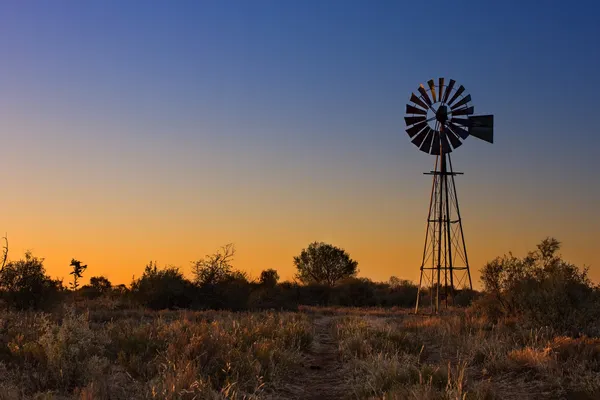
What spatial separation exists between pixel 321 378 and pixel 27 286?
22.0 metres

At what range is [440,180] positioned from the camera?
32312 mm

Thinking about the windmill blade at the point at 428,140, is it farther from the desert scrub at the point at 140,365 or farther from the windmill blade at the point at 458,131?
the desert scrub at the point at 140,365

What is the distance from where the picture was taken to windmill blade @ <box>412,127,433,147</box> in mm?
34031

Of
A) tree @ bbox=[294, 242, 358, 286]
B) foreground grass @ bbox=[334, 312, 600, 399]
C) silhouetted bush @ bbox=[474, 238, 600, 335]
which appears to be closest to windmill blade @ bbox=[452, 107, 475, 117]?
silhouetted bush @ bbox=[474, 238, 600, 335]

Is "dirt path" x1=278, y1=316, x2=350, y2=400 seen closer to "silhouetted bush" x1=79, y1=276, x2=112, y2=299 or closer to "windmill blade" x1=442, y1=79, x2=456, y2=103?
"windmill blade" x1=442, y1=79, x2=456, y2=103

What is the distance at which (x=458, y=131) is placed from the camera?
33.4 meters

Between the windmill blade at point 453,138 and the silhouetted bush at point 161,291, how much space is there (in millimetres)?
18192

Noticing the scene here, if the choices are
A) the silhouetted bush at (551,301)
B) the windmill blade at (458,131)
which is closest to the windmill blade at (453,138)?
the windmill blade at (458,131)

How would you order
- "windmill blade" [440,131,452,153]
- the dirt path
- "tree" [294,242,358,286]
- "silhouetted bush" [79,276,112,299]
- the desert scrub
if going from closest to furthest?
the desert scrub
the dirt path
"windmill blade" [440,131,452,153]
"silhouetted bush" [79,276,112,299]
"tree" [294,242,358,286]

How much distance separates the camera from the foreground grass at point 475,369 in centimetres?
869

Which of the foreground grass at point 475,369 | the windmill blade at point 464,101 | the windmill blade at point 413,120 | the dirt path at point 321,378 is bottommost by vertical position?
the dirt path at point 321,378

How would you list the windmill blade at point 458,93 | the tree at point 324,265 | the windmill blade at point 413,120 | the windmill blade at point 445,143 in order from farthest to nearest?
the tree at point 324,265
the windmill blade at point 413,120
the windmill blade at point 458,93
the windmill blade at point 445,143

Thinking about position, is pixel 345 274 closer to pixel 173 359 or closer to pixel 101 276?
pixel 101 276

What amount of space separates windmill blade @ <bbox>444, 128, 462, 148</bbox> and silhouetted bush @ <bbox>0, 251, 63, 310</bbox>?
23143 millimetres
